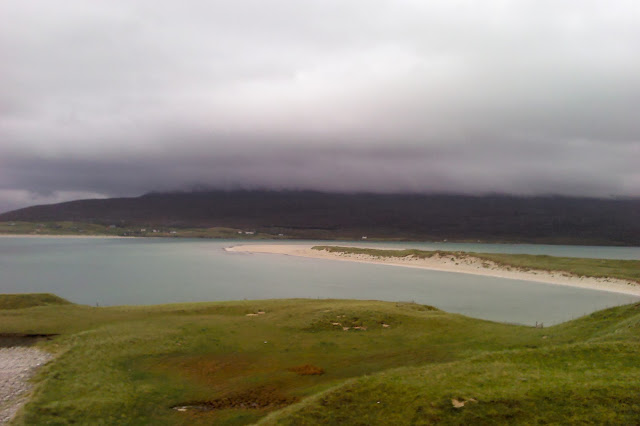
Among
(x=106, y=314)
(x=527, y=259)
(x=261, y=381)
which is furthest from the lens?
(x=527, y=259)

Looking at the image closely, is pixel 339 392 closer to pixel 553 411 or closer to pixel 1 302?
pixel 553 411

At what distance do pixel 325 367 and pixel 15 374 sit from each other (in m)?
13.2

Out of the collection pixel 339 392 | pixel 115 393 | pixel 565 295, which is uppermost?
pixel 339 392

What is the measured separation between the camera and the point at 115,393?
56.0ft

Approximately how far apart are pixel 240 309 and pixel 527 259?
69291 mm

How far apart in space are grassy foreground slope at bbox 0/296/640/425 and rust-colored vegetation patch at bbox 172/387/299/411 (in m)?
0.07

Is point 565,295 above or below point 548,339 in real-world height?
below

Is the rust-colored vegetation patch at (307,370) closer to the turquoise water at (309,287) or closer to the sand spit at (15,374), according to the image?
the sand spit at (15,374)

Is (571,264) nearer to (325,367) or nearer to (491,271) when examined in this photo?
(491,271)

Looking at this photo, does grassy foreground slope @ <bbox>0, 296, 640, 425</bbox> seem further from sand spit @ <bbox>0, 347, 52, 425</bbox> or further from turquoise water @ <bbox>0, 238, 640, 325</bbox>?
turquoise water @ <bbox>0, 238, 640, 325</bbox>

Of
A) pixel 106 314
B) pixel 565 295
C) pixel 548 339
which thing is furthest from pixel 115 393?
pixel 565 295

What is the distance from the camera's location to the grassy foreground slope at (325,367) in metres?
12.6

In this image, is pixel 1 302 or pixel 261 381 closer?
pixel 261 381

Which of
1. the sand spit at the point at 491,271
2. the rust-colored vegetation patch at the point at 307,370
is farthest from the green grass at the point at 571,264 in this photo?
the rust-colored vegetation patch at the point at 307,370
